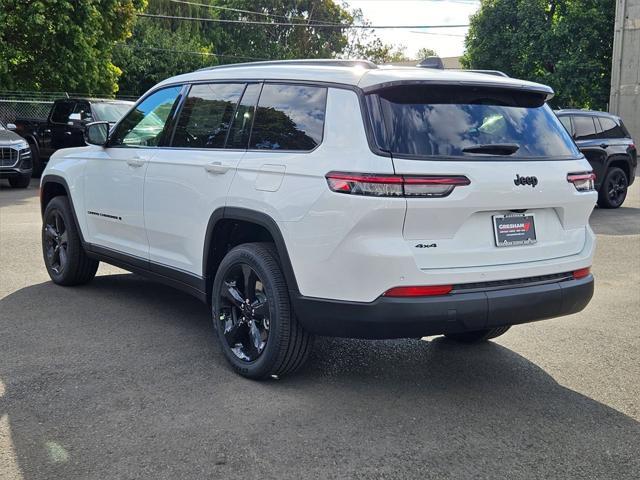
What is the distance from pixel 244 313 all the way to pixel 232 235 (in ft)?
1.81

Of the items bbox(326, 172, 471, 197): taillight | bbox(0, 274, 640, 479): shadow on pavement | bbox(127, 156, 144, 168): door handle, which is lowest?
bbox(0, 274, 640, 479): shadow on pavement

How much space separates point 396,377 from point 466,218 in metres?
1.22

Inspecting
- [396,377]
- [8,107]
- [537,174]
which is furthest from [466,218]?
[8,107]

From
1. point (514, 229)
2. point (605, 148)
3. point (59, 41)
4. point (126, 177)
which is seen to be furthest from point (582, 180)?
point (59, 41)

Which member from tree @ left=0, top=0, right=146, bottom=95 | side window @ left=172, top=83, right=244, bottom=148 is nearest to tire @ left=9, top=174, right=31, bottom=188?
tree @ left=0, top=0, right=146, bottom=95

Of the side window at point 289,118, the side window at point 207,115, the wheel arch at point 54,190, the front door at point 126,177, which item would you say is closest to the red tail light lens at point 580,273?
the side window at point 289,118

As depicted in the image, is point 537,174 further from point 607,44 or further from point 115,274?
point 607,44

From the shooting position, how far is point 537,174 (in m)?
4.15

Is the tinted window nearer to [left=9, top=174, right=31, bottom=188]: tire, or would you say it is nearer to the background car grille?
the background car grille

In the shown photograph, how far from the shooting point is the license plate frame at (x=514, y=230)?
404 cm

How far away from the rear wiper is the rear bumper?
0.73 m

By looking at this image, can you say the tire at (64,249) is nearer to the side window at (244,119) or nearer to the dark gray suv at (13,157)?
the side window at (244,119)

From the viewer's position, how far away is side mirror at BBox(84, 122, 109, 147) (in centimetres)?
611

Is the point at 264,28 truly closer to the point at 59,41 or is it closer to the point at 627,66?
the point at 627,66
